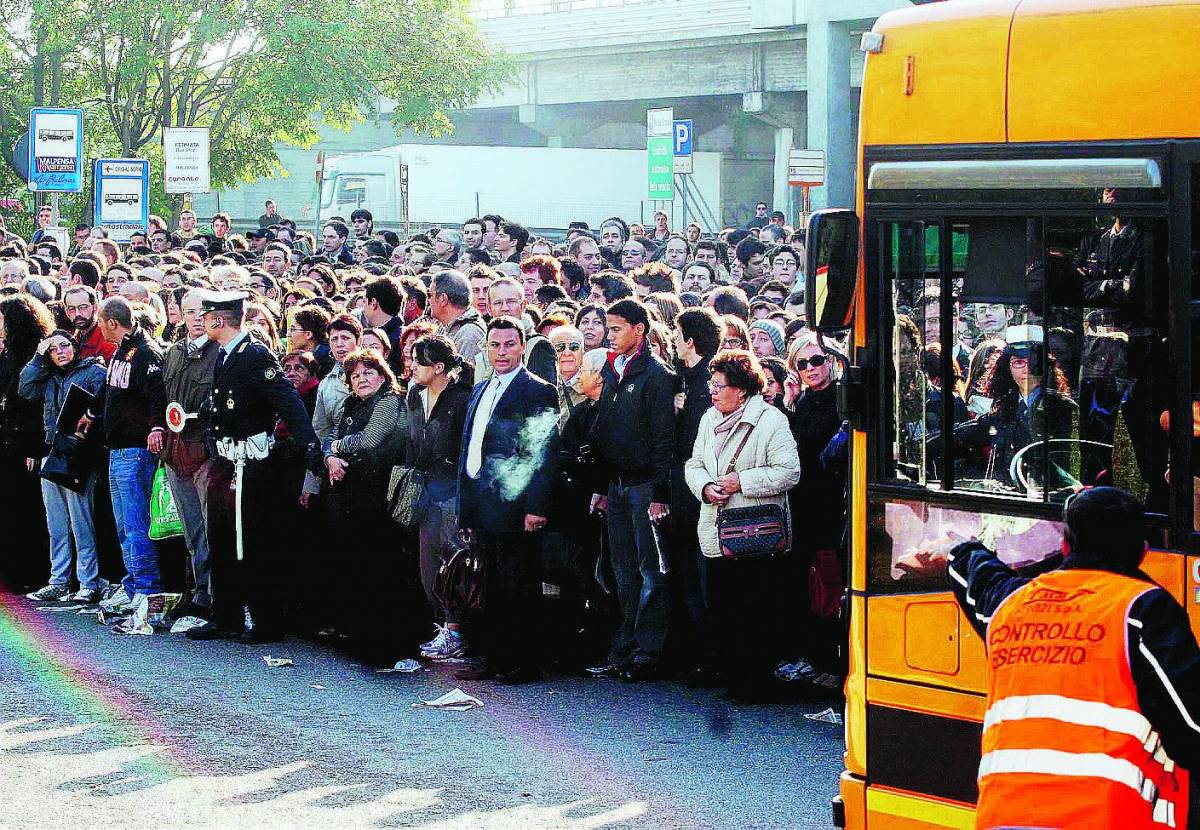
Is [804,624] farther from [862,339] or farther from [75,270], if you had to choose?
[75,270]

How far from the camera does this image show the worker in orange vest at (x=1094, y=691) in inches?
177

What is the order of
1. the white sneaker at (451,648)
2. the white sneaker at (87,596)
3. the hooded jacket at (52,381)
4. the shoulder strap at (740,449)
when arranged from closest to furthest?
the shoulder strap at (740,449)
the white sneaker at (451,648)
the hooded jacket at (52,381)
the white sneaker at (87,596)

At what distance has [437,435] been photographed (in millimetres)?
9930

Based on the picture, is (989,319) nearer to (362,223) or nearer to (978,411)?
(978,411)

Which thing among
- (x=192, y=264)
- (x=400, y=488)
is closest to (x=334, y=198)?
(x=192, y=264)

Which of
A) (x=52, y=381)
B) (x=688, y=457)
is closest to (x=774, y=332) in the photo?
(x=688, y=457)

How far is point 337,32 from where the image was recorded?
41.8 metres

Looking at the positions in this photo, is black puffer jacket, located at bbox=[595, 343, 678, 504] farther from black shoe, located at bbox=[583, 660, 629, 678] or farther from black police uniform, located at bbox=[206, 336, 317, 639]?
black police uniform, located at bbox=[206, 336, 317, 639]

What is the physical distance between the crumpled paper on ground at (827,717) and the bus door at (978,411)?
276cm

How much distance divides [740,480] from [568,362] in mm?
1684

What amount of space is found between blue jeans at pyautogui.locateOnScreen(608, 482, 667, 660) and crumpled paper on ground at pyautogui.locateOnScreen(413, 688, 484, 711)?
977mm

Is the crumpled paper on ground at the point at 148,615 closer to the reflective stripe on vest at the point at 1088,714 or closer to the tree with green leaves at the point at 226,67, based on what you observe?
the reflective stripe on vest at the point at 1088,714

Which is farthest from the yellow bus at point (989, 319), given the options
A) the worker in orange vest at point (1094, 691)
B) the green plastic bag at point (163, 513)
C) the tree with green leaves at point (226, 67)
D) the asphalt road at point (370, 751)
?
the tree with green leaves at point (226, 67)

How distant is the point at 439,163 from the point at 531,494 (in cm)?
3597
